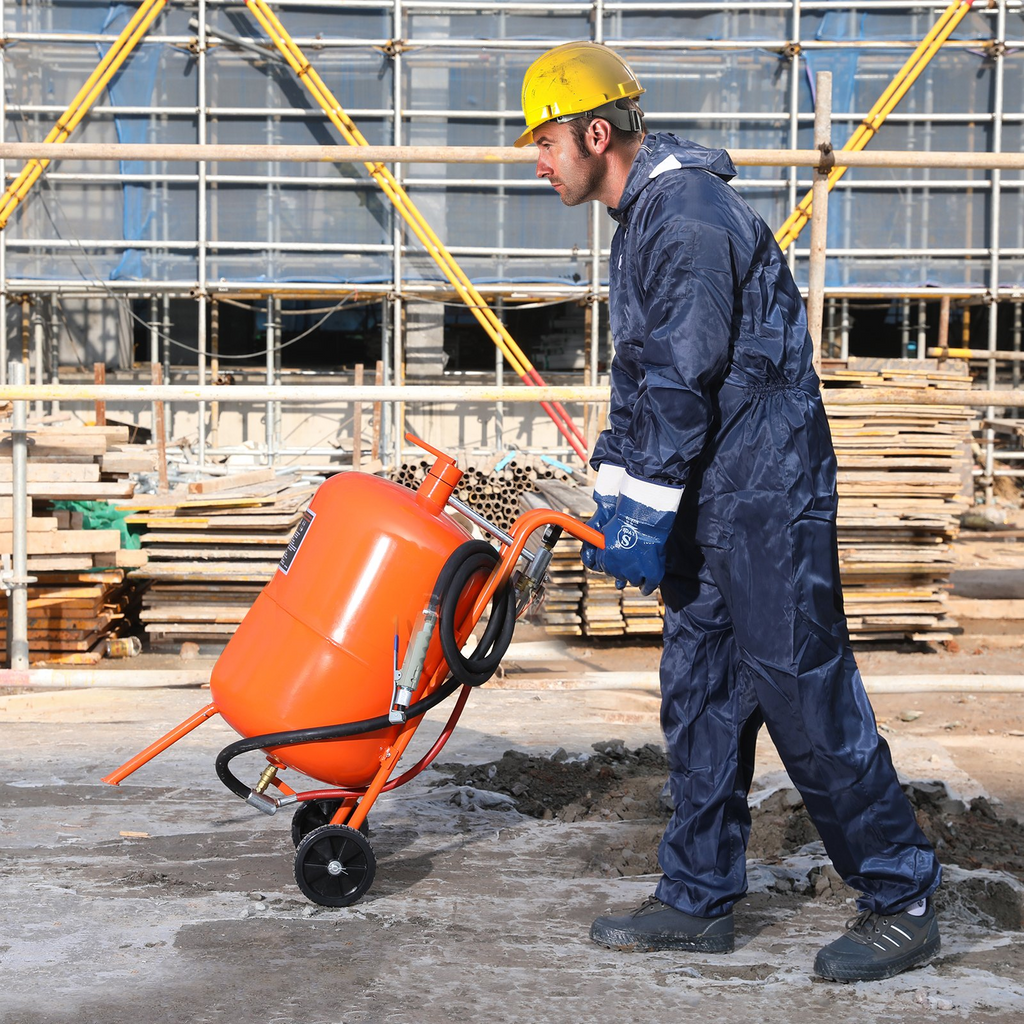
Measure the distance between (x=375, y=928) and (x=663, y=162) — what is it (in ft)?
5.59

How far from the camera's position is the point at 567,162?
2.55m

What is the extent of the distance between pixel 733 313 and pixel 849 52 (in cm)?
1285

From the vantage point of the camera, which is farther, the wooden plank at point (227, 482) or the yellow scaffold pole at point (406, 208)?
the yellow scaffold pole at point (406, 208)

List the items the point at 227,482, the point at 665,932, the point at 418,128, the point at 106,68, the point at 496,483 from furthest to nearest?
1. the point at 418,128
2. the point at 106,68
3. the point at 496,483
4. the point at 227,482
5. the point at 665,932

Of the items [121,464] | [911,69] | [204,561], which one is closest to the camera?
[121,464]

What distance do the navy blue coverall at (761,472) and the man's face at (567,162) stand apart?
11 centimetres

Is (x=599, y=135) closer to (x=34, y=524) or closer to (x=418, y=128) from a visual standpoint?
(x=34, y=524)

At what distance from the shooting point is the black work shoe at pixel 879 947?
2316 millimetres

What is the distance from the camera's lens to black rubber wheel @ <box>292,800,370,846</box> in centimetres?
292

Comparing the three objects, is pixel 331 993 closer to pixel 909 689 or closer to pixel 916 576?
pixel 909 689

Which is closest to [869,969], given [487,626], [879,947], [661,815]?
[879,947]

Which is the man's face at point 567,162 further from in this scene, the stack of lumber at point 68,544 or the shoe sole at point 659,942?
the stack of lumber at point 68,544

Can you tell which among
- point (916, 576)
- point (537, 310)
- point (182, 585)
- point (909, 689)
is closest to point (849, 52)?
point (537, 310)

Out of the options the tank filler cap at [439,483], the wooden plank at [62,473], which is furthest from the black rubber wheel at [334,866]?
the wooden plank at [62,473]
